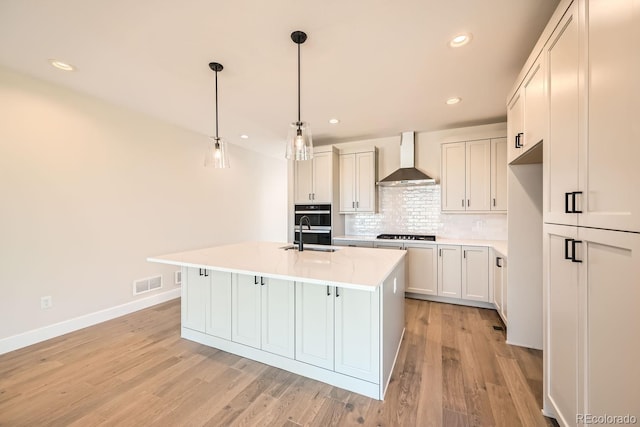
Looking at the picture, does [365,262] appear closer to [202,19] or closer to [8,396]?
[202,19]

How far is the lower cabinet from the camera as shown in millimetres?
1757

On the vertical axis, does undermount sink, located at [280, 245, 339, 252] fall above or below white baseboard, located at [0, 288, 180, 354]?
above

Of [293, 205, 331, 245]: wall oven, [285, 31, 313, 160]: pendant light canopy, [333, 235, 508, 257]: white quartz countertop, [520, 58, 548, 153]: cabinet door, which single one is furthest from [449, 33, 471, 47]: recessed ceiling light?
[293, 205, 331, 245]: wall oven

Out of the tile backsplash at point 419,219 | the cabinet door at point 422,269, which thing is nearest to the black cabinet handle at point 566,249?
the cabinet door at point 422,269

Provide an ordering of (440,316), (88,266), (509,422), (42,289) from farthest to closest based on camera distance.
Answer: (440,316) → (88,266) → (42,289) → (509,422)

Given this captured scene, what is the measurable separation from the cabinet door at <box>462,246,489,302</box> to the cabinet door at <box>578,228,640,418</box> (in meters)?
2.32

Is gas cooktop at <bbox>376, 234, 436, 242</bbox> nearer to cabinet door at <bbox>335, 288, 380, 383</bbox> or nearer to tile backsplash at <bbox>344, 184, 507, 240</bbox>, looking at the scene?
tile backsplash at <bbox>344, 184, 507, 240</bbox>

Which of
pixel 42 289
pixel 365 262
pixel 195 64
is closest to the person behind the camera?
pixel 365 262

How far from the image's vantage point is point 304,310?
199cm

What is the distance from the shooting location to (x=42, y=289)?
8.34 feet

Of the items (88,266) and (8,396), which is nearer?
(8,396)

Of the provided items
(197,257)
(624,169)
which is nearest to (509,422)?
(624,169)

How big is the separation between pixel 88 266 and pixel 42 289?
40 cm

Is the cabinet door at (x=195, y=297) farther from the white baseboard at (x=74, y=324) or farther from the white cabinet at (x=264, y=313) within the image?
the white baseboard at (x=74, y=324)
